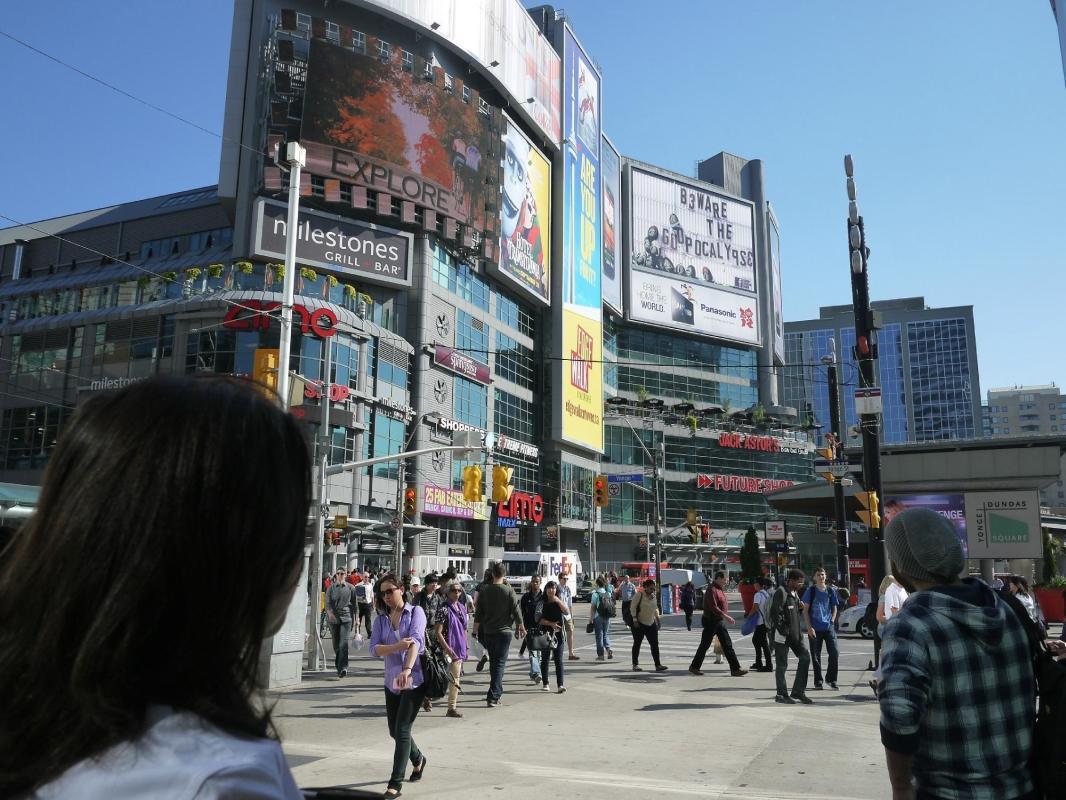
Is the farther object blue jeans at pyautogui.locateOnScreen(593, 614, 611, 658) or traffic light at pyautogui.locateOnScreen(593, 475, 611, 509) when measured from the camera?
traffic light at pyautogui.locateOnScreen(593, 475, 611, 509)

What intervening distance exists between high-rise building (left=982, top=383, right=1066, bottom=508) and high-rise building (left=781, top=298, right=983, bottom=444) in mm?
35343

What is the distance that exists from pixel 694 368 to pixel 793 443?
13.4 metres

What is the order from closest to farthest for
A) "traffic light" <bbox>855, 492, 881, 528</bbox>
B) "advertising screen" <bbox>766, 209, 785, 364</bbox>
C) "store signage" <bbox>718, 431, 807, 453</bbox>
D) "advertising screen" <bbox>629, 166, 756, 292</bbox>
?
"traffic light" <bbox>855, 492, 881, 528</bbox> < "store signage" <bbox>718, 431, 807, 453</bbox> < "advertising screen" <bbox>629, 166, 756, 292</bbox> < "advertising screen" <bbox>766, 209, 785, 364</bbox>

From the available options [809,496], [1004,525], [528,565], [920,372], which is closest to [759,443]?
[528,565]

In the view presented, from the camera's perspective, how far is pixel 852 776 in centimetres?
807

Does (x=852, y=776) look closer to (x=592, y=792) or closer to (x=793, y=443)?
(x=592, y=792)

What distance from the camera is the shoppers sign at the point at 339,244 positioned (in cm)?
4944

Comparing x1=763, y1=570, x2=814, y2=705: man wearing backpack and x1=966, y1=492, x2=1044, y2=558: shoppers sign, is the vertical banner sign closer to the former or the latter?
x1=966, y1=492, x2=1044, y2=558: shoppers sign

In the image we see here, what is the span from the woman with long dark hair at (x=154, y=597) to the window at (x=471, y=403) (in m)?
56.3

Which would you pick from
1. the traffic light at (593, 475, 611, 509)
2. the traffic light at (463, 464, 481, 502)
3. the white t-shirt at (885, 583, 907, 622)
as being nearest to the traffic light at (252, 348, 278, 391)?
the traffic light at (463, 464, 481, 502)

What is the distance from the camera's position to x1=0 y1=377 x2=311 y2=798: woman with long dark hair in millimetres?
1005

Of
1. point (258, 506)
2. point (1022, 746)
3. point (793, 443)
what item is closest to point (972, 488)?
point (1022, 746)

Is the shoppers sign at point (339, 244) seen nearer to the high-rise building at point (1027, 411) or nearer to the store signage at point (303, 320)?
the store signage at point (303, 320)

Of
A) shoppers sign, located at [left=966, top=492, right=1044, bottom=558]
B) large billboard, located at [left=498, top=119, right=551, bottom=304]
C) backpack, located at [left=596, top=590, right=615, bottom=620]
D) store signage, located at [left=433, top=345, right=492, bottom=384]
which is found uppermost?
large billboard, located at [left=498, top=119, right=551, bottom=304]
